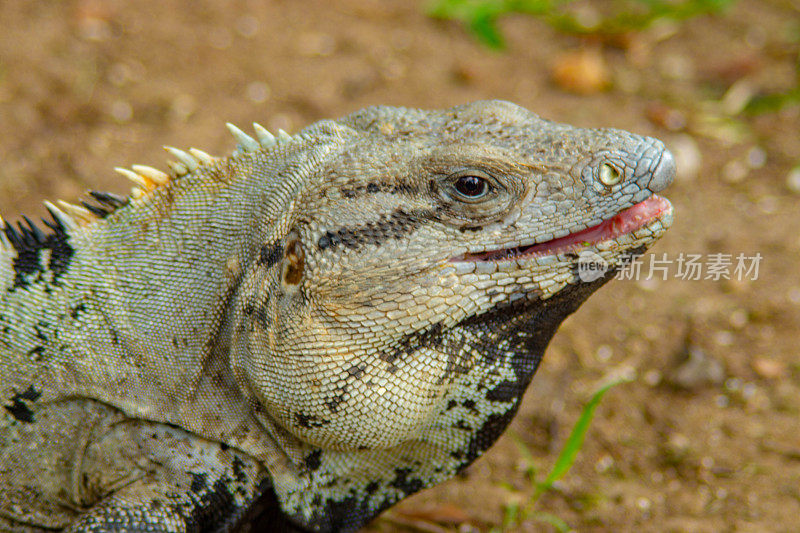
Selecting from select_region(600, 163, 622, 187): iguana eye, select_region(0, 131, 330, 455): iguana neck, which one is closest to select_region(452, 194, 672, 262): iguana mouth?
select_region(600, 163, 622, 187): iguana eye

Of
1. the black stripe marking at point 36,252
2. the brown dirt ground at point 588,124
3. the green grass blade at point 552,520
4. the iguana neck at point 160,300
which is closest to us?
the iguana neck at point 160,300

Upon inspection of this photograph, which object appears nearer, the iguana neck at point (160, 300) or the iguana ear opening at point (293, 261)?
the iguana ear opening at point (293, 261)

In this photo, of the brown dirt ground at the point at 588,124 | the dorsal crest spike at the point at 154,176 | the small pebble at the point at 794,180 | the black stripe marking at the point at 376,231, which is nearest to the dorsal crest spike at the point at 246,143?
the dorsal crest spike at the point at 154,176

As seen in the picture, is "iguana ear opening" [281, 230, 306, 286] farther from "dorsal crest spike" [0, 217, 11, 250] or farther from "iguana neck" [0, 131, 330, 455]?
"dorsal crest spike" [0, 217, 11, 250]

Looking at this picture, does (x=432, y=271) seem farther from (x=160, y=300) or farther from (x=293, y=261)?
(x=160, y=300)

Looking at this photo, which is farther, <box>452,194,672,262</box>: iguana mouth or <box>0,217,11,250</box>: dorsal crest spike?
<box>0,217,11,250</box>: dorsal crest spike

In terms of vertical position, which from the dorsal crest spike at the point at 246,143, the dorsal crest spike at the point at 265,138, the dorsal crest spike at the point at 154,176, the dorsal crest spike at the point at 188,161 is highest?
the dorsal crest spike at the point at 265,138

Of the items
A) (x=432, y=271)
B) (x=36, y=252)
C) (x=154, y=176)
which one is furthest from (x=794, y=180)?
(x=36, y=252)

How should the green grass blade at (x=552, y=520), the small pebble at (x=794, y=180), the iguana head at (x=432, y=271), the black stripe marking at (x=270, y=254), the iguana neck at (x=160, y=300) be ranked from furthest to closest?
1. the small pebble at (x=794, y=180)
2. the green grass blade at (x=552, y=520)
3. the iguana neck at (x=160, y=300)
4. the black stripe marking at (x=270, y=254)
5. the iguana head at (x=432, y=271)

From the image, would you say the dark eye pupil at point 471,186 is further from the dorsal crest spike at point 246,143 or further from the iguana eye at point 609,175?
the dorsal crest spike at point 246,143
